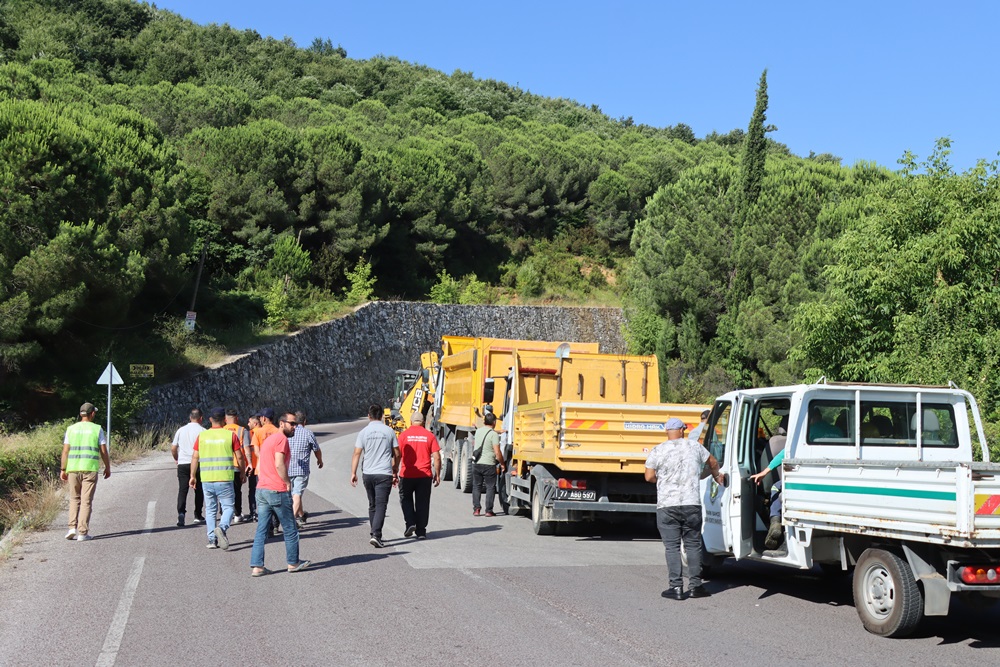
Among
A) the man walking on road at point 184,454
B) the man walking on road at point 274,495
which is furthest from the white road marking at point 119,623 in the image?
the man walking on road at point 184,454

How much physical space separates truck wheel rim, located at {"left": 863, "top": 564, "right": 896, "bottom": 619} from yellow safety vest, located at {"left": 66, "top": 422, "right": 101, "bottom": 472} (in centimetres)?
943

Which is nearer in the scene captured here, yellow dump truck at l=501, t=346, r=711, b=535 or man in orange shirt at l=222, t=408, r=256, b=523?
yellow dump truck at l=501, t=346, r=711, b=535

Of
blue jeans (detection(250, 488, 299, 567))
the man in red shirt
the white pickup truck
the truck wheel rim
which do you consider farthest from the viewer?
the man in red shirt

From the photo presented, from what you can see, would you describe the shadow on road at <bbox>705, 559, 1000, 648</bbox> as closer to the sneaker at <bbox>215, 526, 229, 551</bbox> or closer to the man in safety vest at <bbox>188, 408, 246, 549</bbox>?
the sneaker at <bbox>215, 526, 229, 551</bbox>

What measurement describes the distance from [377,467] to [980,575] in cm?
719

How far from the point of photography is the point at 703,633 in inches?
316

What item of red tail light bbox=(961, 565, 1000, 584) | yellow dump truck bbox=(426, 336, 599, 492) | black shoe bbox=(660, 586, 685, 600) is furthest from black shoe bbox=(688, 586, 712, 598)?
yellow dump truck bbox=(426, 336, 599, 492)

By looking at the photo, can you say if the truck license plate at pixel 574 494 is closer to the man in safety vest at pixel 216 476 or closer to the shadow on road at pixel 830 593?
the shadow on road at pixel 830 593

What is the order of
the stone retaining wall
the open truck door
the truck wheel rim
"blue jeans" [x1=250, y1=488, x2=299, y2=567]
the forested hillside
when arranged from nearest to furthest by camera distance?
the truck wheel rim → the open truck door → "blue jeans" [x1=250, y1=488, x2=299, y2=567] → the forested hillside → the stone retaining wall

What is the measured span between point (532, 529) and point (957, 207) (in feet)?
39.1

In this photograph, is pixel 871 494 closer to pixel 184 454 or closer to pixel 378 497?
pixel 378 497

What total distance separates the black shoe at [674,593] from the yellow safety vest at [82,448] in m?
7.56

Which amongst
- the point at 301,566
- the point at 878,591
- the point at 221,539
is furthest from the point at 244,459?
the point at 878,591

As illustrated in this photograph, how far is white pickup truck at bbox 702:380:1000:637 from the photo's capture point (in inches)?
292
